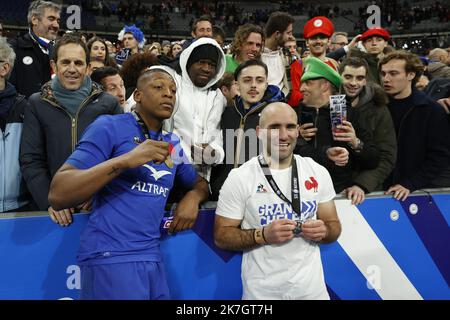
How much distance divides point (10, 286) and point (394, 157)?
2.67m

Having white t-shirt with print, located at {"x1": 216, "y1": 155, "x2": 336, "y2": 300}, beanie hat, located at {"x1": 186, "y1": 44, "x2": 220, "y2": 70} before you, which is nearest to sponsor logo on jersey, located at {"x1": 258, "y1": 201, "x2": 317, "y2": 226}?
white t-shirt with print, located at {"x1": 216, "y1": 155, "x2": 336, "y2": 300}

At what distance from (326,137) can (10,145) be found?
2.10m

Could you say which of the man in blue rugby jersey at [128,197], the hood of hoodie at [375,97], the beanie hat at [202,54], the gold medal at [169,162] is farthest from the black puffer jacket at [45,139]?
the hood of hoodie at [375,97]

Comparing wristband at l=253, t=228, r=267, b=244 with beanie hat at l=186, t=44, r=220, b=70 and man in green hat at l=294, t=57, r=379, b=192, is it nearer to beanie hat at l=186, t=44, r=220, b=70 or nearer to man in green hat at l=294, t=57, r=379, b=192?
man in green hat at l=294, t=57, r=379, b=192

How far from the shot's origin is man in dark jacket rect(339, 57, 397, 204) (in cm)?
320

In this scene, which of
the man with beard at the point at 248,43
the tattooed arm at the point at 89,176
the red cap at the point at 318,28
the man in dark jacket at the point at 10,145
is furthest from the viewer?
the red cap at the point at 318,28

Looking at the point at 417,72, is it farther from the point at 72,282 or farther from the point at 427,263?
the point at 72,282

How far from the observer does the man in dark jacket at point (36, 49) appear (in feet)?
15.0

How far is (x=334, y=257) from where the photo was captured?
3.15 m

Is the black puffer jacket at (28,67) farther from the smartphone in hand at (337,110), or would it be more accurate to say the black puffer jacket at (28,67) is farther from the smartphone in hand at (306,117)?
the smartphone in hand at (337,110)

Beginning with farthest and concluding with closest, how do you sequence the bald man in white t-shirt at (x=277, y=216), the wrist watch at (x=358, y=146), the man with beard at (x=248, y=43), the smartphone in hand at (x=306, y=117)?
the man with beard at (x=248, y=43), the smartphone in hand at (x=306, y=117), the wrist watch at (x=358, y=146), the bald man in white t-shirt at (x=277, y=216)

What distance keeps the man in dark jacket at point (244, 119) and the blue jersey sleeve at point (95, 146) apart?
109 centimetres

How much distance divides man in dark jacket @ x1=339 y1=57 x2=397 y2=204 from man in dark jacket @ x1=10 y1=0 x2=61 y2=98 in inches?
114

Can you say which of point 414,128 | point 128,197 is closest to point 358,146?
point 414,128
